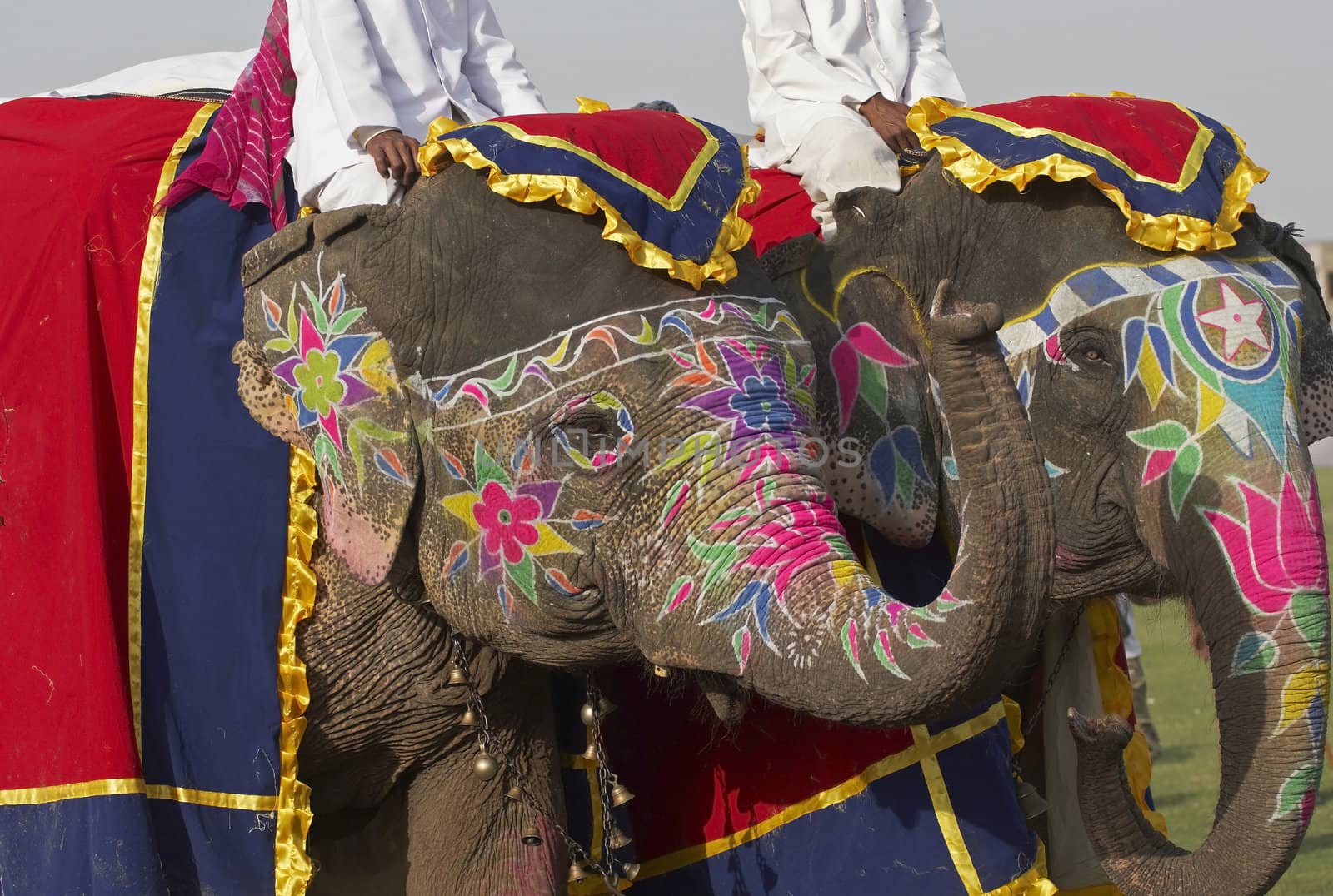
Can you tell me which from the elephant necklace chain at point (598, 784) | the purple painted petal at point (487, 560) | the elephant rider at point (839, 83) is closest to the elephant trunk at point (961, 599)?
the purple painted petal at point (487, 560)

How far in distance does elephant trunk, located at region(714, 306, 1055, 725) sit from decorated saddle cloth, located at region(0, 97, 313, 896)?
1092 mm

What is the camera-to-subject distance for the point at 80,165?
160 inches

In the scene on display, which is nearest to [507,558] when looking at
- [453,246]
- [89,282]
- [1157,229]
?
[453,246]

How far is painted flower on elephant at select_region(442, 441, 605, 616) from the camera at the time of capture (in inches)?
137

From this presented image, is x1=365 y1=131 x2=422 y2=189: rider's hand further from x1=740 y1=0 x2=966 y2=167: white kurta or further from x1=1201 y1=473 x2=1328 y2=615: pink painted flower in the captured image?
x1=1201 y1=473 x2=1328 y2=615: pink painted flower

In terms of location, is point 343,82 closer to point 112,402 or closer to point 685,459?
point 112,402

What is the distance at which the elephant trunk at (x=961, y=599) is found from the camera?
295cm

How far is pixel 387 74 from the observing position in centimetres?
410

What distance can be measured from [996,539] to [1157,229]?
1136 mm

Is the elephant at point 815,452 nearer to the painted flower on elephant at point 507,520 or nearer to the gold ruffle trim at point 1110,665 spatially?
the painted flower on elephant at point 507,520

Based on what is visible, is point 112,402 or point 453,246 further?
point 112,402

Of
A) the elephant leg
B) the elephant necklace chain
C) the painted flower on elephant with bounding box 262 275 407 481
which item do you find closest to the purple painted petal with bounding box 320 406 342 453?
the painted flower on elephant with bounding box 262 275 407 481

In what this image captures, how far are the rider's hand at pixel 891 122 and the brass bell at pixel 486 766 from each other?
4.78 ft

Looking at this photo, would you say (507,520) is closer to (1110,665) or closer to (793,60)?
(793,60)
